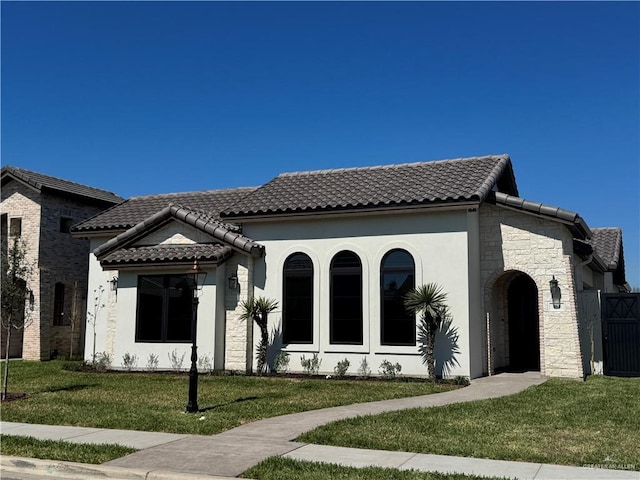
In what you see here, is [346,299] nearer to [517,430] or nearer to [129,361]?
[129,361]

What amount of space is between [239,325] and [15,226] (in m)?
12.6

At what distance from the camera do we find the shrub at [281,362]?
18328mm

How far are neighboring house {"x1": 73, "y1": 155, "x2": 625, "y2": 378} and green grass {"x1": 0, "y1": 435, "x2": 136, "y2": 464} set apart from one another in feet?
30.0

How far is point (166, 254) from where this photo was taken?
19.0 meters

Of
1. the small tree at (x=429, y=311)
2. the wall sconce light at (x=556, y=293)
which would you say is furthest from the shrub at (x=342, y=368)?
the wall sconce light at (x=556, y=293)

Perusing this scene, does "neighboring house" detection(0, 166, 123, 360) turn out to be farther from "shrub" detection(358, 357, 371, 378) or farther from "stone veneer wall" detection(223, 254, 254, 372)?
"shrub" detection(358, 357, 371, 378)

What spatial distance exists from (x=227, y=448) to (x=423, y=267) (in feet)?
31.9

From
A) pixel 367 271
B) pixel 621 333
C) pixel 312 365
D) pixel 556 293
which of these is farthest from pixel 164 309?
pixel 621 333

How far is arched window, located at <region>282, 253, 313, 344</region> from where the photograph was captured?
1856 cm

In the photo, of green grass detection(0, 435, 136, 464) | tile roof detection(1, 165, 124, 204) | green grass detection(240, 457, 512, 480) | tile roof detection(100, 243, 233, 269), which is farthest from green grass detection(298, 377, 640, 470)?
tile roof detection(1, 165, 124, 204)

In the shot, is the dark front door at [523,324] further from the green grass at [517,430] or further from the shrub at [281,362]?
the shrub at [281,362]

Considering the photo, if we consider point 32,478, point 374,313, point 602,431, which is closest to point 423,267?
point 374,313

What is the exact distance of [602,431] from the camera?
9.93 meters

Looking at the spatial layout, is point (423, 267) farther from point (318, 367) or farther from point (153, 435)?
point (153, 435)
